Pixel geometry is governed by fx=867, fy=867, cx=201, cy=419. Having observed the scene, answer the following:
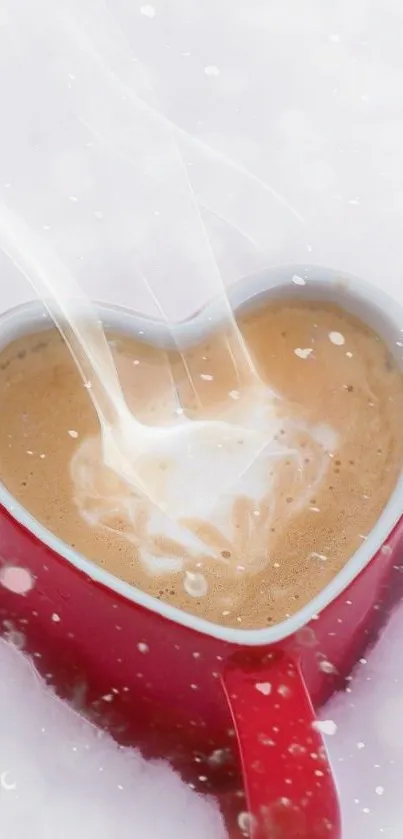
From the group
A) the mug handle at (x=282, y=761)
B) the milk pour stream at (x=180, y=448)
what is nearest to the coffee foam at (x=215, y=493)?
the milk pour stream at (x=180, y=448)

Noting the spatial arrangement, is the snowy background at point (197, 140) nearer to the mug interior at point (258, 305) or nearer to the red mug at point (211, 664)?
the mug interior at point (258, 305)

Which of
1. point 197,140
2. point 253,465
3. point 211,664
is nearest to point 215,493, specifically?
point 253,465

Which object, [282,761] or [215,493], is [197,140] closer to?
[215,493]

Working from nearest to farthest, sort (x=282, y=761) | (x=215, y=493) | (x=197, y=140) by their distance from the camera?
1. (x=282, y=761)
2. (x=215, y=493)
3. (x=197, y=140)

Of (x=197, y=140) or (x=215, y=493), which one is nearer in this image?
(x=215, y=493)

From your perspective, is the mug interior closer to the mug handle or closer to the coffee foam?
the coffee foam

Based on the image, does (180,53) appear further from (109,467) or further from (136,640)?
(136,640)
